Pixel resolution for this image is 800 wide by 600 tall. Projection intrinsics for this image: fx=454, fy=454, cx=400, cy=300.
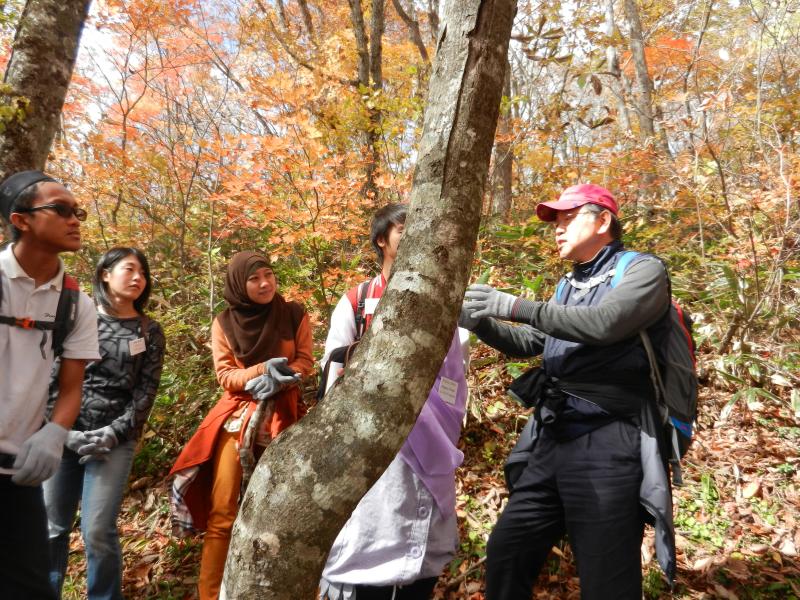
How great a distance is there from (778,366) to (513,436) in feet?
8.10

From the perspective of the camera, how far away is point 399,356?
1.06 meters

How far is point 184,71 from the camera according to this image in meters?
9.38

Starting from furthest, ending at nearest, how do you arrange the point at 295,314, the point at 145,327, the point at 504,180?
the point at 504,180, the point at 295,314, the point at 145,327

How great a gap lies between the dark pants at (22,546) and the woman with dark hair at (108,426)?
708mm

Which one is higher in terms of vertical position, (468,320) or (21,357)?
(468,320)

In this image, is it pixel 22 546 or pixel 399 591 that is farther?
pixel 399 591

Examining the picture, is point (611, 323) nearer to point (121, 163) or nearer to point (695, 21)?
point (121, 163)

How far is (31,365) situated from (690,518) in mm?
4070

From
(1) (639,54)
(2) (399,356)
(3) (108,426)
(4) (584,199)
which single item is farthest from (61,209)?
(1) (639,54)

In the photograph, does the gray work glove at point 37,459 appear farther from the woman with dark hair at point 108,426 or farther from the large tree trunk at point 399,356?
the large tree trunk at point 399,356

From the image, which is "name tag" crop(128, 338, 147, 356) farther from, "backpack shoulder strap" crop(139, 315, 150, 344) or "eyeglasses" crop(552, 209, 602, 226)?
"eyeglasses" crop(552, 209, 602, 226)

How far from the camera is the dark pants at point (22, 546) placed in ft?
5.68

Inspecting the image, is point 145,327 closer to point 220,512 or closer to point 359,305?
point 220,512

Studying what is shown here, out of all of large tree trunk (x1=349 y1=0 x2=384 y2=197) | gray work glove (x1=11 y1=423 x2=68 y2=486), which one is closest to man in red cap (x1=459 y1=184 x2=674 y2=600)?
gray work glove (x1=11 y1=423 x2=68 y2=486)
